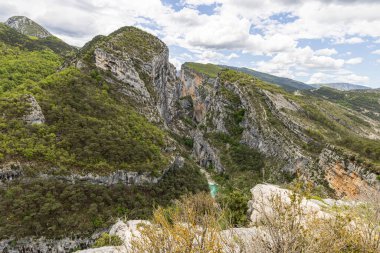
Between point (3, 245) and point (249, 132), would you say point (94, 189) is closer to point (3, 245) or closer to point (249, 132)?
point (3, 245)

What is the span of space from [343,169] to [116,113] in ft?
196

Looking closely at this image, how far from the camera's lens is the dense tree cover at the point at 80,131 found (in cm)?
5425

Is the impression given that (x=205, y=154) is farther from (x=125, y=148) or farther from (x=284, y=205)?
(x=284, y=205)

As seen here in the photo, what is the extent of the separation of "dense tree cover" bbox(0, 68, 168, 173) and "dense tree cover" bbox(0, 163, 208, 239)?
5.21 m

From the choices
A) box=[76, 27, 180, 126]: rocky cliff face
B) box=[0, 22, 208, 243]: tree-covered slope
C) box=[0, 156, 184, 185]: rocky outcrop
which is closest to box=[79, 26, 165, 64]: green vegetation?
box=[76, 27, 180, 126]: rocky cliff face

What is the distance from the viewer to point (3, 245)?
137 ft

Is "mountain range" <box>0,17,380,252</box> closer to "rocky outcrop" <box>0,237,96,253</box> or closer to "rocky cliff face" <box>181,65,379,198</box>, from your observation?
"rocky outcrop" <box>0,237,96,253</box>

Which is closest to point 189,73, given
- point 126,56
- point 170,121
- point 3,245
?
point 170,121

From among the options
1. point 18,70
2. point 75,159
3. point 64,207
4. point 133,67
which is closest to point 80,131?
point 75,159

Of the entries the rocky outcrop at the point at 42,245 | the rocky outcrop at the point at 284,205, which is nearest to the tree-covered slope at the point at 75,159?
the rocky outcrop at the point at 42,245

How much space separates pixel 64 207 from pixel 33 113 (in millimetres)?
24279

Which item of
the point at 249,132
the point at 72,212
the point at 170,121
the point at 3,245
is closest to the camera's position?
the point at 3,245

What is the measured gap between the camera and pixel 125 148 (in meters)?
65.9

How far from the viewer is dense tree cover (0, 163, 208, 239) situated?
44.5 m
